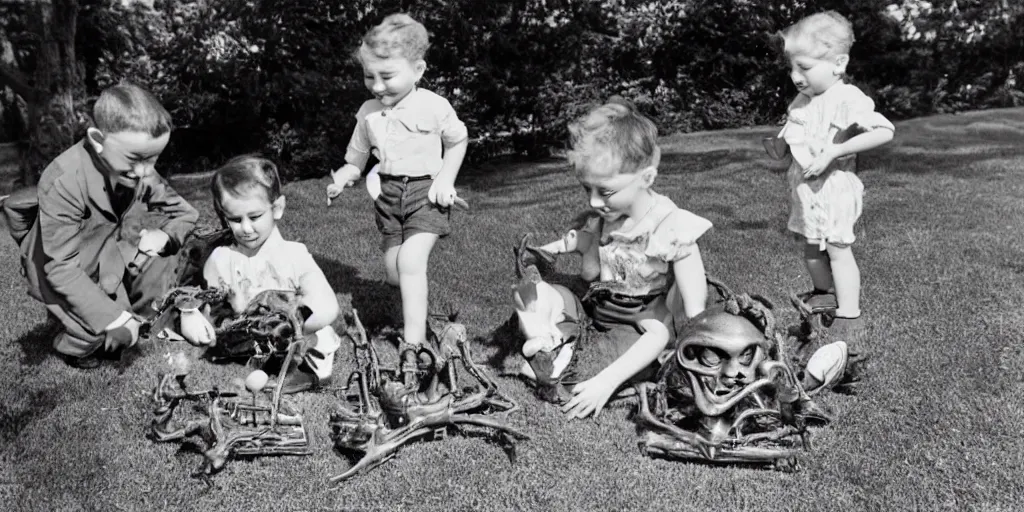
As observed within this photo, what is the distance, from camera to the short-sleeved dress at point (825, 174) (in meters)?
4.29

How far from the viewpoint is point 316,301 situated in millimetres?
4070

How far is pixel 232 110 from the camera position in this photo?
1044cm

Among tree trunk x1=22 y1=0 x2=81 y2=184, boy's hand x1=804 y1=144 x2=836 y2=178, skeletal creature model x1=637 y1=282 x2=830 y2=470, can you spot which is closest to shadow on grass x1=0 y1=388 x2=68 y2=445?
skeletal creature model x1=637 y1=282 x2=830 y2=470

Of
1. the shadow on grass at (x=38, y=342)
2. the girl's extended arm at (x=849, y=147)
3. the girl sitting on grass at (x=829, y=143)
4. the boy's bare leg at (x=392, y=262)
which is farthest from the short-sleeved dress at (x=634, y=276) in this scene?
the shadow on grass at (x=38, y=342)

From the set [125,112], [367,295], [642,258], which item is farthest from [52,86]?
[642,258]

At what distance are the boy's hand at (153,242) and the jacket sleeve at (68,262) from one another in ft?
1.38

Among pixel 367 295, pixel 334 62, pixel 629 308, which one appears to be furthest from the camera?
pixel 334 62

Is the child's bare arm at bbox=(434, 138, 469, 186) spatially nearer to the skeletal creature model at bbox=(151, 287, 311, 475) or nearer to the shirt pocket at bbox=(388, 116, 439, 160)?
the shirt pocket at bbox=(388, 116, 439, 160)

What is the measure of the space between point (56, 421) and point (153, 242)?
119cm

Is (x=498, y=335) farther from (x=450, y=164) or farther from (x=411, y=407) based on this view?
(x=411, y=407)

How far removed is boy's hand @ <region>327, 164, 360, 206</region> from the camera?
14.1ft

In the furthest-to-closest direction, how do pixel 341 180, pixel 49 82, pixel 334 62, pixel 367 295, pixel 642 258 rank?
pixel 334 62
pixel 49 82
pixel 367 295
pixel 341 180
pixel 642 258

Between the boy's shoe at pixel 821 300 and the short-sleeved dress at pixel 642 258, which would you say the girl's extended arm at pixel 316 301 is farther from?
the boy's shoe at pixel 821 300

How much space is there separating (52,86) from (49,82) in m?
0.05
